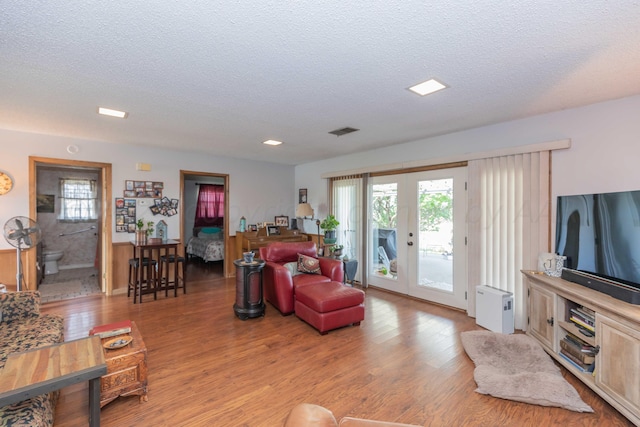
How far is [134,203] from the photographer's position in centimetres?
482

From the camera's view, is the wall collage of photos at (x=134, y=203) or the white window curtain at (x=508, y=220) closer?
the white window curtain at (x=508, y=220)

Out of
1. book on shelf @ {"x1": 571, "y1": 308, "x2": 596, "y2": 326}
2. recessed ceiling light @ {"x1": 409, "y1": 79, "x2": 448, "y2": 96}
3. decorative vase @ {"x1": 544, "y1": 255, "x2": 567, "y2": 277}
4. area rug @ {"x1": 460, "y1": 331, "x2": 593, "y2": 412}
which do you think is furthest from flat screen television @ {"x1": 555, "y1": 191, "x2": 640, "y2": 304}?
recessed ceiling light @ {"x1": 409, "y1": 79, "x2": 448, "y2": 96}

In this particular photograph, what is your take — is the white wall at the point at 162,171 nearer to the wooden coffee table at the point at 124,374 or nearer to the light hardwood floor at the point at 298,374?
the light hardwood floor at the point at 298,374

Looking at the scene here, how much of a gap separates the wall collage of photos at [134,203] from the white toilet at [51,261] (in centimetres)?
262

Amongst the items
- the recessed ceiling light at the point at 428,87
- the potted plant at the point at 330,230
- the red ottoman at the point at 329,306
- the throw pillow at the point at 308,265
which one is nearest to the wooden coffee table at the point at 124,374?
the red ottoman at the point at 329,306

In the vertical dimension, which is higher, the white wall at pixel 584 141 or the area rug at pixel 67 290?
the white wall at pixel 584 141

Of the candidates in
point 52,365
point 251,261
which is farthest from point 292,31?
point 251,261

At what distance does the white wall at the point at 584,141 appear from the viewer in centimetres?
260

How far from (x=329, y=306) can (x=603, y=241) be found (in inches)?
98.5

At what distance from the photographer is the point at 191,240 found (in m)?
7.52

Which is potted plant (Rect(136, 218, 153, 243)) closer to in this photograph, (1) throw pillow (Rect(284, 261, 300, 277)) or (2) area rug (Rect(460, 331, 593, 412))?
(1) throw pillow (Rect(284, 261, 300, 277))

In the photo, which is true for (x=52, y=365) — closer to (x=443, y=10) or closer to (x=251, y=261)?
(x=251, y=261)

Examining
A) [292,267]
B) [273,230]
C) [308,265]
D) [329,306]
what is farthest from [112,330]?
[273,230]

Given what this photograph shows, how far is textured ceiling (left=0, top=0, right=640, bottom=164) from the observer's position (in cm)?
152
